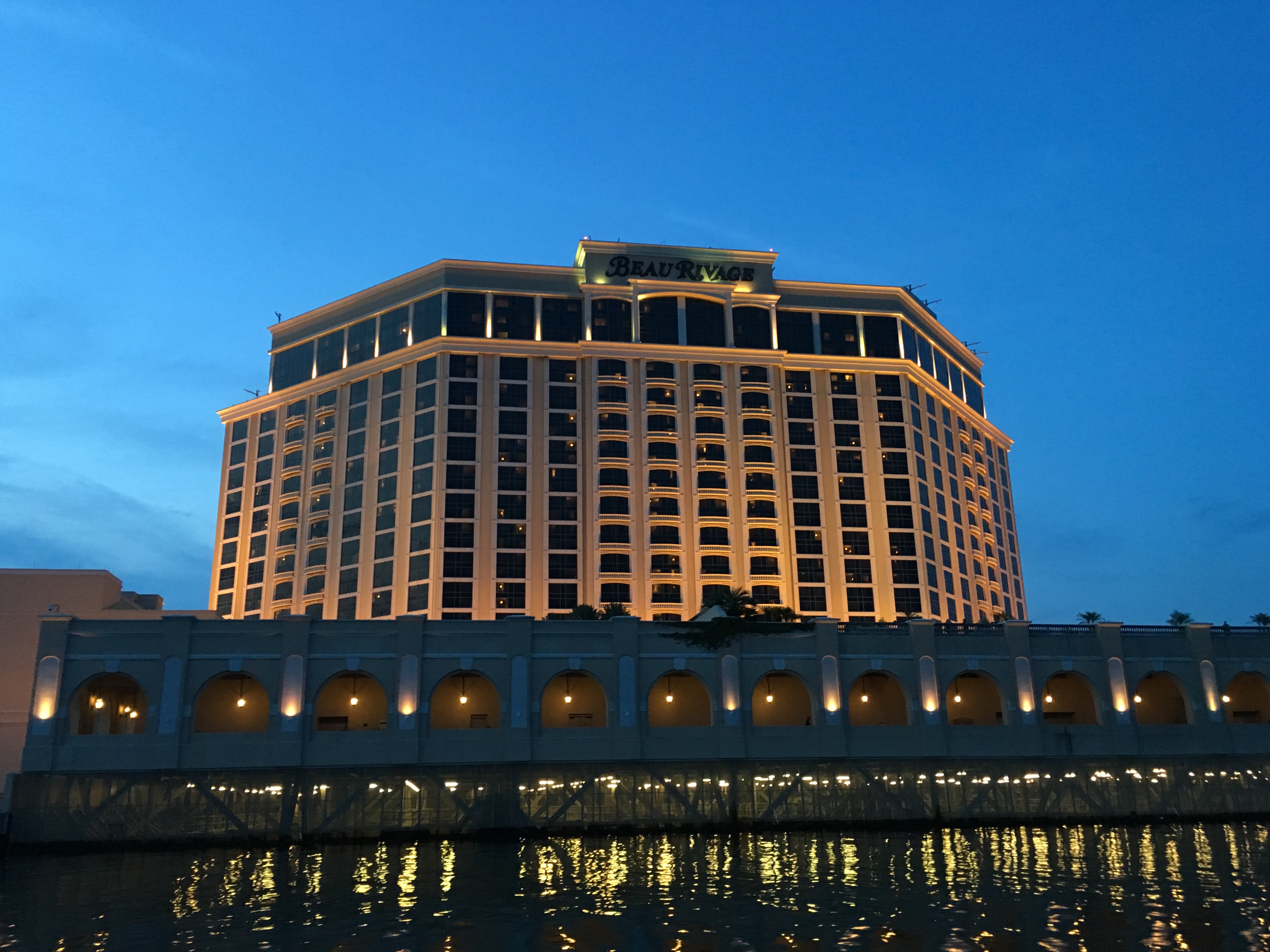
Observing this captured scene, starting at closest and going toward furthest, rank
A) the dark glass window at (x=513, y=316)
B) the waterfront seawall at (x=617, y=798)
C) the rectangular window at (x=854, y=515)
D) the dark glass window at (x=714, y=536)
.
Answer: the waterfront seawall at (x=617, y=798)
the dark glass window at (x=714, y=536)
the rectangular window at (x=854, y=515)
the dark glass window at (x=513, y=316)

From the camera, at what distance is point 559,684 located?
236 feet

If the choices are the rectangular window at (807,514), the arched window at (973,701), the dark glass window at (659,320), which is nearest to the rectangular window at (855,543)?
the rectangular window at (807,514)

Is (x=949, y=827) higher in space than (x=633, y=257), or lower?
lower

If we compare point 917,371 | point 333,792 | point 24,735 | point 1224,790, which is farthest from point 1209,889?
point 917,371

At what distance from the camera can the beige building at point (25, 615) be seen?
70562mm

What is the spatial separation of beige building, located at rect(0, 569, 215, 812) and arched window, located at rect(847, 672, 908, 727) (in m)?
47.6

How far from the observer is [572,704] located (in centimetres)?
7212

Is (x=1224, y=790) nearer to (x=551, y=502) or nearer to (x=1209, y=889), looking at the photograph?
(x=1209, y=889)

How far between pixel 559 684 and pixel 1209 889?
43.0 metres

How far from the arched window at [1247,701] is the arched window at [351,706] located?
5881cm

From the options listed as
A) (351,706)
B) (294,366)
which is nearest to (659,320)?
(294,366)

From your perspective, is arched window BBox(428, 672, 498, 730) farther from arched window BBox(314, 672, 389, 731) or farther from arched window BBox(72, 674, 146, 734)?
arched window BBox(72, 674, 146, 734)

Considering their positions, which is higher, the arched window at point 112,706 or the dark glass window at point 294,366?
the dark glass window at point 294,366

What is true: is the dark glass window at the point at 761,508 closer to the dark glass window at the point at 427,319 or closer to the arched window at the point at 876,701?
the dark glass window at the point at 427,319
